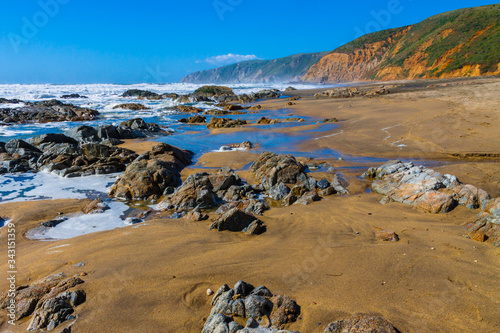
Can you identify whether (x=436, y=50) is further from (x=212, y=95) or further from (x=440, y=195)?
(x=440, y=195)

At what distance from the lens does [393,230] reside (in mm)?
4785

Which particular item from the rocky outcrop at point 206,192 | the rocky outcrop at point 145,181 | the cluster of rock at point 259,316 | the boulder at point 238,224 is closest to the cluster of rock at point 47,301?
the cluster of rock at point 259,316

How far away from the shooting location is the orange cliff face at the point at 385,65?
46.4m

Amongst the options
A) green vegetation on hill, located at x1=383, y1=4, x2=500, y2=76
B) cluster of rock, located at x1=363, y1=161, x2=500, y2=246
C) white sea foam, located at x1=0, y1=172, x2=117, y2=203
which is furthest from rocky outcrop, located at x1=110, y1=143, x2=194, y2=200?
green vegetation on hill, located at x1=383, y1=4, x2=500, y2=76

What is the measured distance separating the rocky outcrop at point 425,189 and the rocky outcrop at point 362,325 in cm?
379

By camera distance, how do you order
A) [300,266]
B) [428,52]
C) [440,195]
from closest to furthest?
[300,266] < [440,195] < [428,52]

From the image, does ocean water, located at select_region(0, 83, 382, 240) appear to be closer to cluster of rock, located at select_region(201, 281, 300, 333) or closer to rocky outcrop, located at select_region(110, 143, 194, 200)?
rocky outcrop, located at select_region(110, 143, 194, 200)

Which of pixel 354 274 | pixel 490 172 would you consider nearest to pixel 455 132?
pixel 490 172

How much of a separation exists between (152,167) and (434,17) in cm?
8788

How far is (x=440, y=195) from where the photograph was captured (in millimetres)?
5566

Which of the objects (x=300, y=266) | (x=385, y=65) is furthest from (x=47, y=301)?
(x=385, y=65)

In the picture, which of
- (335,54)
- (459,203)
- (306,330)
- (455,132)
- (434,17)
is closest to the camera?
(306,330)

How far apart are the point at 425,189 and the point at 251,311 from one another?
513cm

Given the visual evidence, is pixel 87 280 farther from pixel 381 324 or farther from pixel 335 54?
pixel 335 54
